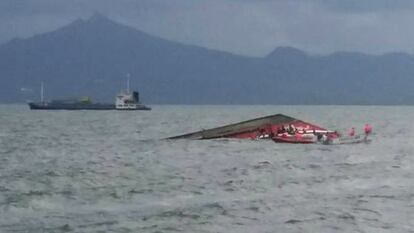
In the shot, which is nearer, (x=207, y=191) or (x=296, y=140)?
(x=207, y=191)

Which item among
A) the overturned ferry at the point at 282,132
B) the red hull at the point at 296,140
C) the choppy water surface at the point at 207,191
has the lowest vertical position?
the choppy water surface at the point at 207,191

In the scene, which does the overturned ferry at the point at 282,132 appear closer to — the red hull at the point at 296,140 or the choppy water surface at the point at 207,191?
the red hull at the point at 296,140

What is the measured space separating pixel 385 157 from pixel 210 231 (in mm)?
43462

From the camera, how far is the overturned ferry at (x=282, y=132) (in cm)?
8862

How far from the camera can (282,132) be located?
91188mm

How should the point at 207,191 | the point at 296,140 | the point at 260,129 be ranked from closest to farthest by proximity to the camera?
the point at 207,191, the point at 296,140, the point at 260,129

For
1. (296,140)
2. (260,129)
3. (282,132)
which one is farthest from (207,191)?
(260,129)

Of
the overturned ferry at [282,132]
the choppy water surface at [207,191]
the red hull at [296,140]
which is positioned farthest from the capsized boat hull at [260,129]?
the choppy water surface at [207,191]

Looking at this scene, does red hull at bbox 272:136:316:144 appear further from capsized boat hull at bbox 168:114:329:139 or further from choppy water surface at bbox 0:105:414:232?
choppy water surface at bbox 0:105:414:232

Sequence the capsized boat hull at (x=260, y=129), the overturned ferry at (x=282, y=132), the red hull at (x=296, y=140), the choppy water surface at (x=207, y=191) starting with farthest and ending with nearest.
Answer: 1. the capsized boat hull at (x=260, y=129)
2. the overturned ferry at (x=282, y=132)
3. the red hull at (x=296, y=140)
4. the choppy water surface at (x=207, y=191)

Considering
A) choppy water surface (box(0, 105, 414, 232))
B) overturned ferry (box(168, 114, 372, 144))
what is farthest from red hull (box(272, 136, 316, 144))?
choppy water surface (box(0, 105, 414, 232))

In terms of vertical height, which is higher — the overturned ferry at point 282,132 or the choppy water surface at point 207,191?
the overturned ferry at point 282,132

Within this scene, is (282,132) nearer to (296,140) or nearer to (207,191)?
(296,140)

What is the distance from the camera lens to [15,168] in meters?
60.3
